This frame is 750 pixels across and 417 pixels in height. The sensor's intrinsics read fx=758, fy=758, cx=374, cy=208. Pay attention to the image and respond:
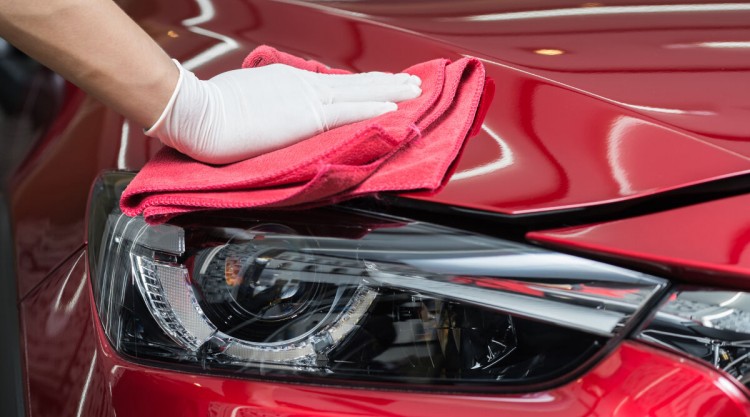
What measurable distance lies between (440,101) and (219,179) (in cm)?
24

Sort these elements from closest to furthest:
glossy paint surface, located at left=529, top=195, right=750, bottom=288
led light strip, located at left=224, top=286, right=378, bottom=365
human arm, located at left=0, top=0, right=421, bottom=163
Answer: glossy paint surface, located at left=529, top=195, right=750, bottom=288 < led light strip, located at left=224, top=286, right=378, bottom=365 < human arm, located at left=0, top=0, right=421, bottom=163

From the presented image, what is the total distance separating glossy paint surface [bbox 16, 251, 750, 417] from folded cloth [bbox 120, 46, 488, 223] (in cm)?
14

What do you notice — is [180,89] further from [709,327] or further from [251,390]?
[709,327]

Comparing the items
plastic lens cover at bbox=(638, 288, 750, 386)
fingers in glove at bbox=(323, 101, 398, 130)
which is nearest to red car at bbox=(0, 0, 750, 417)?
plastic lens cover at bbox=(638, 288, 750, 386)

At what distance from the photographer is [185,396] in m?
0.64

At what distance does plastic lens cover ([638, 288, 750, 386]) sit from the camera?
54 cm

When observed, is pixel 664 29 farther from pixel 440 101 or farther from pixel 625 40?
pixel 440 101

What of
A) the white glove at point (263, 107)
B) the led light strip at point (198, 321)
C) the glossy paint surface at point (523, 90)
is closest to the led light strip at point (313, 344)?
the led light strip at point (198, 321)

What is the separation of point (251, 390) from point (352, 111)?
1.04ft

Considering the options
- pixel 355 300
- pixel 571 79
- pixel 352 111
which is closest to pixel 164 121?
pixel 352 111

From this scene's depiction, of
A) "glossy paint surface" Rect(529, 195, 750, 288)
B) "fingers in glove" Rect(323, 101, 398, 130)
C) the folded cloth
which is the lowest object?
"glossy paint surface" Rect(529, 195, 750, 288)

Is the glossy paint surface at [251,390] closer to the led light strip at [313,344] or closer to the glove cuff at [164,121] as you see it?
the led light strip at [313,344]

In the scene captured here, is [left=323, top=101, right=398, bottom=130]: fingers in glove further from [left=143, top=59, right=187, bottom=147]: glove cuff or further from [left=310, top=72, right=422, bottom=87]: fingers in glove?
[left=143, top=59, right=187, bottom=147]: glove cuff

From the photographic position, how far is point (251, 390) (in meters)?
0.62
